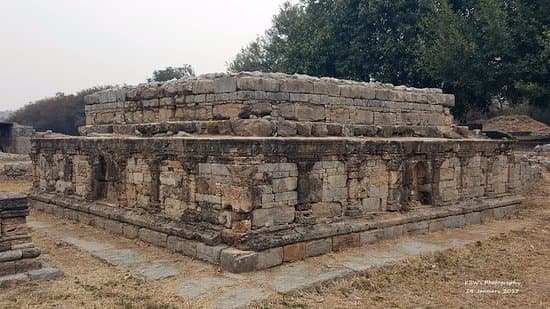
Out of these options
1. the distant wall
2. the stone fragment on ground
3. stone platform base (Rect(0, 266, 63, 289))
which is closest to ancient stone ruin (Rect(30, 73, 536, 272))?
the stone fragment on ground

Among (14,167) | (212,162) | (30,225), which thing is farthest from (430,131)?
(14,167)

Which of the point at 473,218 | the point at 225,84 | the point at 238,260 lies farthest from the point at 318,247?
the point at 473,218

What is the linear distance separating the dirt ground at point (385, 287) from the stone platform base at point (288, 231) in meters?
1.13

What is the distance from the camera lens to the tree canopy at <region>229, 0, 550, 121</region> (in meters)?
19.6

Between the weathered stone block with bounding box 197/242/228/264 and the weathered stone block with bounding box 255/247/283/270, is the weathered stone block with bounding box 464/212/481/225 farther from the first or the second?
the weathered stone block with bounding box 197/242/228/264

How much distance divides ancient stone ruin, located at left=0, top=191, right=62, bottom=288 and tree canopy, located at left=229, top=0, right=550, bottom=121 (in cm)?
1746

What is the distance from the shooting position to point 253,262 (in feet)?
23.7

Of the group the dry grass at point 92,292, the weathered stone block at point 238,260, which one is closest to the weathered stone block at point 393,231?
the weathered stone block at point 238,260

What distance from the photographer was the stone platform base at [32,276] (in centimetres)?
638

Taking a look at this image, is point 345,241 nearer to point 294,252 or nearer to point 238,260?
point 294,252

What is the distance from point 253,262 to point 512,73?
55.4 feet

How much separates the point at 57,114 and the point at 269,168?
47815 mm

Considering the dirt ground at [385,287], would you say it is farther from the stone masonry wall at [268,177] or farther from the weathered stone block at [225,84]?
the weathered stone block at [225,84]

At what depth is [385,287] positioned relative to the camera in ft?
22.3
